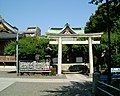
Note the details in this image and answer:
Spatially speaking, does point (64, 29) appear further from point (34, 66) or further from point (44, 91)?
point (44, 91)

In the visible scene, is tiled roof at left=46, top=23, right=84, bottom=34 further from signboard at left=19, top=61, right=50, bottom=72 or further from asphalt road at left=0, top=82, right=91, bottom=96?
asphalt road at left=0, top=82, right=91, bottom=96

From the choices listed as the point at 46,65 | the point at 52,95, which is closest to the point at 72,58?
the point at 46,65

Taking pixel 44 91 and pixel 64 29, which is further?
pixel 64 29

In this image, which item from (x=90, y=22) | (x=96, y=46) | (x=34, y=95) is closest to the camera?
(x=34, y=95)

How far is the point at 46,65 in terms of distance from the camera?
28.0m

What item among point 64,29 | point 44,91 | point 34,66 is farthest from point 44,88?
point 64,29

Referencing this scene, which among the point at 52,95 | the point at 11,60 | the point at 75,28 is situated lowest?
the point at 52,95

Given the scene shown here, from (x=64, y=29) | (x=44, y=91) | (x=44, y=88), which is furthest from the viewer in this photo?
(x=64, y=29)

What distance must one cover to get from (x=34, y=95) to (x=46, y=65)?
44.1 feet

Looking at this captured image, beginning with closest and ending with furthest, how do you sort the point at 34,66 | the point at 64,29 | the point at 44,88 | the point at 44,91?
the point at 44,91
the point at 44,88
the point at 34,66
the point at 64,29

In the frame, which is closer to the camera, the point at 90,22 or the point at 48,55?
the point at 48,55

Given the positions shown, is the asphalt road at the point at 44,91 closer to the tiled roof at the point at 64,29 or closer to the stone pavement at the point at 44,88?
the stone pavement at the point at 44,88

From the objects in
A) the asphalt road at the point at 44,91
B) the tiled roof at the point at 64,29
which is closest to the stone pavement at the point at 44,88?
the asphalt road at the point at 44,91

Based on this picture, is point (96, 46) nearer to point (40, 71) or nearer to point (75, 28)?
point (40, 71)
